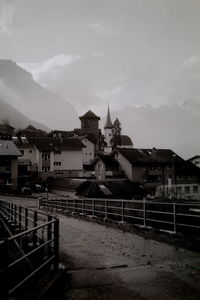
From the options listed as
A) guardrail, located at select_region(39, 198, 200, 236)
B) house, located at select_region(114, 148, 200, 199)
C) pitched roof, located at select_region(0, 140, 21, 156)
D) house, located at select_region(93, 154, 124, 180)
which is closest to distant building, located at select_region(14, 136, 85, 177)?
pitched roof, located at select_region(0, 140, 21, 156)

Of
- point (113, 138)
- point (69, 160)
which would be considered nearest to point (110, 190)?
point (69, 160)

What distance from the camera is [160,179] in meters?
65.9

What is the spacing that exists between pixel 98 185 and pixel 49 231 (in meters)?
38.8

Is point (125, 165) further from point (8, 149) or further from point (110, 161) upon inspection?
point (8, 149)

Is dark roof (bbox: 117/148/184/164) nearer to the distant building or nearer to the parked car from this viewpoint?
the distant building

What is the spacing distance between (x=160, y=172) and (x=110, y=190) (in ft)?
74.1

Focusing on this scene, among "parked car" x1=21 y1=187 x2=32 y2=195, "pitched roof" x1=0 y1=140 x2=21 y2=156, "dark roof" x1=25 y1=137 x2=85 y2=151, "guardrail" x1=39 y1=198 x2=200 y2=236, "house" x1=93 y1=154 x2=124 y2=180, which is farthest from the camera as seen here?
"dark roof" x1=25 y1=137 x2=85 y2=151

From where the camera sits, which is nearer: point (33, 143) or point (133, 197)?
point (133, 197)

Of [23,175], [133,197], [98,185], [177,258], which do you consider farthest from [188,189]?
[177,258]

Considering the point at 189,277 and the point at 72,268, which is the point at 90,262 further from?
the point at 189,277

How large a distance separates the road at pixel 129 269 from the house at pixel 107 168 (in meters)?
51.9

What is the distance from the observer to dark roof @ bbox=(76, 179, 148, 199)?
4481cm

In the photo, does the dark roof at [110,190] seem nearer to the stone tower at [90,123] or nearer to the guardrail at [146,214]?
the guardrail at [146,214]

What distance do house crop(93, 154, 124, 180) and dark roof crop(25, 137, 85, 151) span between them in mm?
12852
